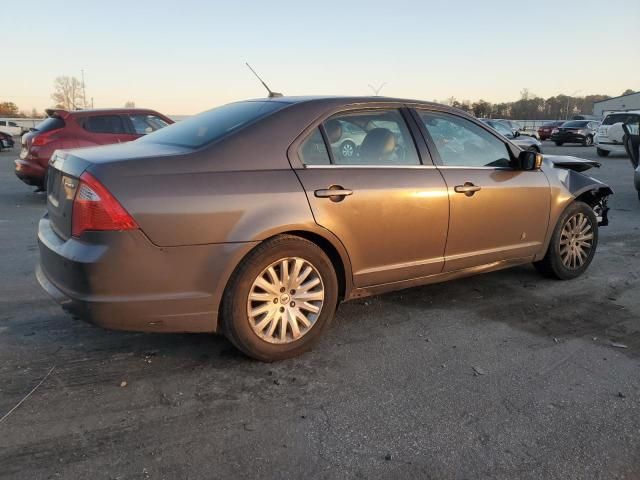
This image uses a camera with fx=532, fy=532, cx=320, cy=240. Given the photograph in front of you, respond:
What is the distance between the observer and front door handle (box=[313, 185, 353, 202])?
131 inches

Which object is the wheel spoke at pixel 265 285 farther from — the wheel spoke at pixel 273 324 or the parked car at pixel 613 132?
the parked car at pixel 613 132

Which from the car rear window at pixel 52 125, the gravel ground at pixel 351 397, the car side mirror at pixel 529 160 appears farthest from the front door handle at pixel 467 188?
the car rear window at pixel 52 125

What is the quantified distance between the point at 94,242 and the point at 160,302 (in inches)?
18.6

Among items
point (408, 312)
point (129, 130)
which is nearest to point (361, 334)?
point (408, 312)

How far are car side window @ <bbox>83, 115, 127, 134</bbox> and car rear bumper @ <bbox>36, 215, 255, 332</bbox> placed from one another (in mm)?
6827

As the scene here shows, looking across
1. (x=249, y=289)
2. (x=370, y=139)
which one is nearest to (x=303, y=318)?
(x=249, y=289)

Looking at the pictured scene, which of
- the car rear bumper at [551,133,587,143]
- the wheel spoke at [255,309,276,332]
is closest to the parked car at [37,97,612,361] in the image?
the wheel spoke at [255,309,276,332]

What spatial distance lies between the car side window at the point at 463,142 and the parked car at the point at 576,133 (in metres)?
28.9

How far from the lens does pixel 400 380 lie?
3.13 metres

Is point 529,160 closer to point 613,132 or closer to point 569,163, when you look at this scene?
point 569,163

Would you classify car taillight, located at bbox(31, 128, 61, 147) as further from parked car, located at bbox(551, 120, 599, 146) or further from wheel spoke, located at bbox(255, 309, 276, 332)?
parked car, located at bbox(551, 120, 599, 146)

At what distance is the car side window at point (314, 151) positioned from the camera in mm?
3396

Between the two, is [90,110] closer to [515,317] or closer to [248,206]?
[248,206]

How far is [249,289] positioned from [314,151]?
100 cm
